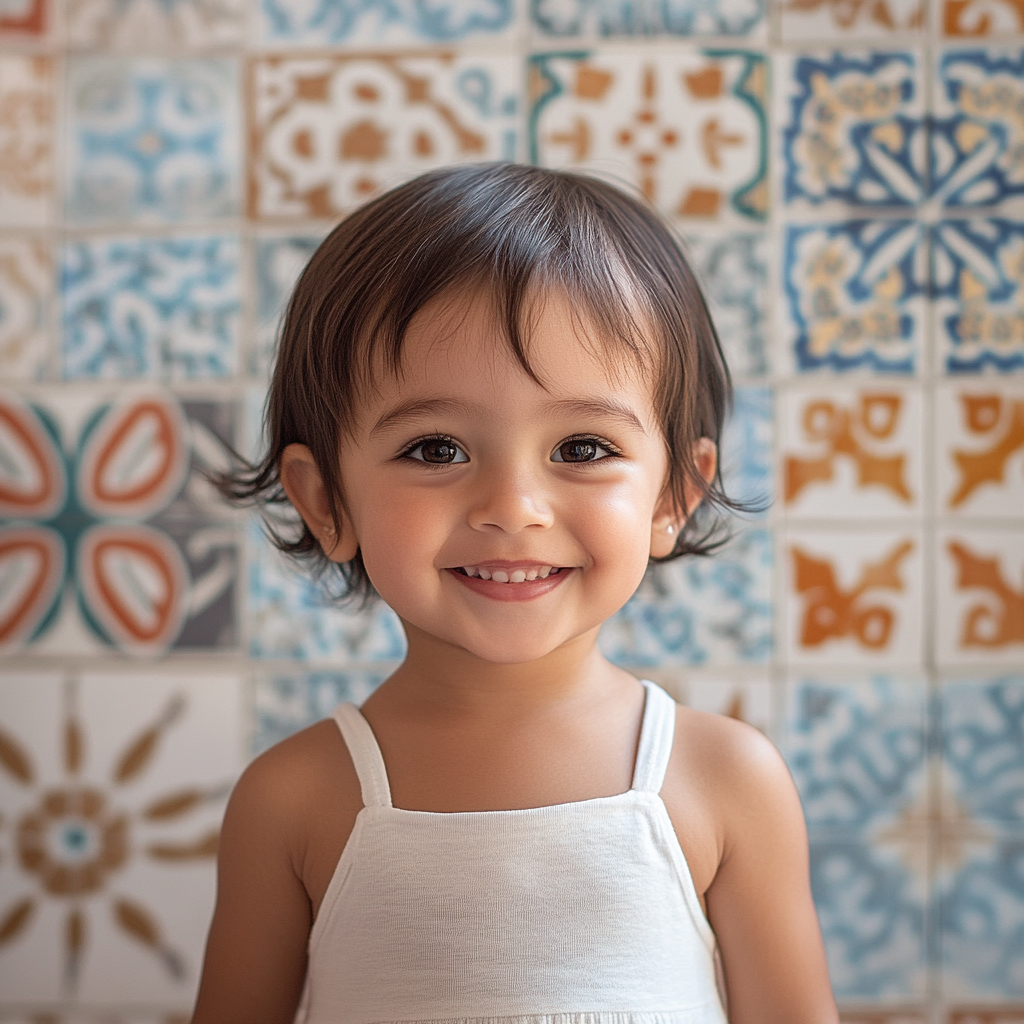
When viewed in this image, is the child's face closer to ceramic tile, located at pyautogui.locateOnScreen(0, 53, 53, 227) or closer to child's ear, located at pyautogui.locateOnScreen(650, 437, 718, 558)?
child's ear, located at pyautogui.locateOnScreen(650, 437, 718, 558)

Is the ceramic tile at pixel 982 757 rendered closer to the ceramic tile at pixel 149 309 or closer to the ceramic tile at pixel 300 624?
the ceramic tile at pixel 300 624

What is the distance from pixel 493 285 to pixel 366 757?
270mm

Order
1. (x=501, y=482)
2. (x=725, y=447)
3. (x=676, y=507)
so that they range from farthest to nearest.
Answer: (x=725, y=447) < (x=676, y=507) < (x=501, y=482)

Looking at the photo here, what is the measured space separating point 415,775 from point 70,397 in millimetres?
515

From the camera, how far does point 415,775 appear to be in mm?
586

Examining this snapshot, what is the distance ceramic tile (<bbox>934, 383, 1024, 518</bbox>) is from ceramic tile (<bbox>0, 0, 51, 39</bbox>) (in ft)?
2.70

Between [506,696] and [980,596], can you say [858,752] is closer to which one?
[980,596]

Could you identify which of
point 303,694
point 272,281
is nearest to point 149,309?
point 272,281

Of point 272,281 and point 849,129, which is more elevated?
point 849,129

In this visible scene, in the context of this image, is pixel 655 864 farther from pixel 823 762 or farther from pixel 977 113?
pixel 977 113

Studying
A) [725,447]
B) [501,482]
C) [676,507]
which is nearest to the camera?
[501,482]

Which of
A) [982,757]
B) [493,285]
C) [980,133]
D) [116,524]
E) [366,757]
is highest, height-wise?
[980,133]

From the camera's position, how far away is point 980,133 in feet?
2.90

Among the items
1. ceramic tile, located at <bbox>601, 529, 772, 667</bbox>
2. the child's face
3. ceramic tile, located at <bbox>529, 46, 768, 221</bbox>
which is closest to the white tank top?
the child's face
